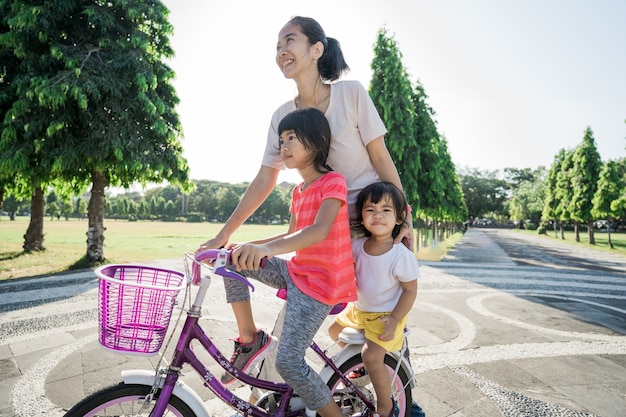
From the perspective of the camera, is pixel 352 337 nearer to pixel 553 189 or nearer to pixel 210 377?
pixel 210 377

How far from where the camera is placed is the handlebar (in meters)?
1.65

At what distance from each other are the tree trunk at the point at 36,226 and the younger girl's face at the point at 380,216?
47.2ft

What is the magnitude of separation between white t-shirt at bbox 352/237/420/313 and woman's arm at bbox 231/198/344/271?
0.47 meters

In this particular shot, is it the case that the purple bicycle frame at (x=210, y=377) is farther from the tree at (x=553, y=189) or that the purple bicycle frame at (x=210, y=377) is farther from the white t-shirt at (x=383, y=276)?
the tree at (x=553, y=189)

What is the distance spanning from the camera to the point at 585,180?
2798cm

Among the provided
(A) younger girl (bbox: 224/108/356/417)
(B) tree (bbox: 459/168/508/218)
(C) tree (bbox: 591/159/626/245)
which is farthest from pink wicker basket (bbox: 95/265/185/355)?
(B) tree (bbox: 459/168/508/218)

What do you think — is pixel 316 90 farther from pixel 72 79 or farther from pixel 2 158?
pixel 2 158

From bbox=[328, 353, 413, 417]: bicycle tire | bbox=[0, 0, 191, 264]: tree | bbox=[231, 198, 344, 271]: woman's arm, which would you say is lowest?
bbox=[328, 353, 413, 417]: bicycle tire

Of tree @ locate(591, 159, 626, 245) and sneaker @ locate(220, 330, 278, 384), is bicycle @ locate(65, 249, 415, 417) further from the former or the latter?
tree @ locate(591, 159, 626, 245)

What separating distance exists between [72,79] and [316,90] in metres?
8.65

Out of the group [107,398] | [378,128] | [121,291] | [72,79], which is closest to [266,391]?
[107,398]

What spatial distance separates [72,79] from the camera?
865cm

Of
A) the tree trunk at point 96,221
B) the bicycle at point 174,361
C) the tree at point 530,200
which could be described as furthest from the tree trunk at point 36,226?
the tree at point 530,200

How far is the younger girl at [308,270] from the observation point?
1.88 meters
